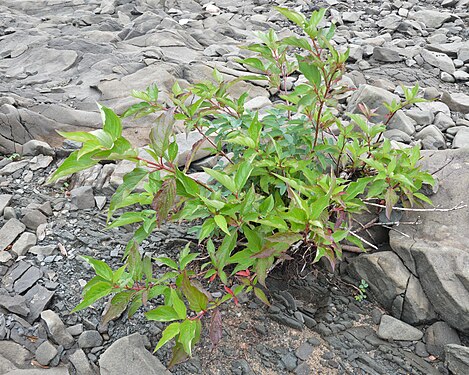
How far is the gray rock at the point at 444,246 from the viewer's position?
2395 mm

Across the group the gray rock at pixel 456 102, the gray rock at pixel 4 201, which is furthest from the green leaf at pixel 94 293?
the gray rock at pixel 456 102

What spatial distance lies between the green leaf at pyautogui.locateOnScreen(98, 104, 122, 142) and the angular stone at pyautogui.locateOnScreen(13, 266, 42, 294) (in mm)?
1160

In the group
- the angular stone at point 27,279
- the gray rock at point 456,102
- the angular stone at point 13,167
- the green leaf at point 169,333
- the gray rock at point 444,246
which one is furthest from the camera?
the gray rock at point 456,102

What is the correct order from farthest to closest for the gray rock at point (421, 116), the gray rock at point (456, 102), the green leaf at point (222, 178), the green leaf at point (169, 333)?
the gray rock at point (456, 102) → the gray rock at point (421, 116) → the green leaf at point (222, 178) → the green leaf at point (169, 333)

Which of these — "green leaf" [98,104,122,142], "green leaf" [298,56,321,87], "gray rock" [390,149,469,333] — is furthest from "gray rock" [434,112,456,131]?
"green leaf" [98,104,122,142]

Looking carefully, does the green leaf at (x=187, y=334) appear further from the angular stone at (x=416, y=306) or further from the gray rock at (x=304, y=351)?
the angular stone at (x=416, y=306)

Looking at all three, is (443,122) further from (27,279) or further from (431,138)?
(27,279)

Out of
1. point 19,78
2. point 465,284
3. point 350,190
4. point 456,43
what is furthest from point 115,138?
point 456,43

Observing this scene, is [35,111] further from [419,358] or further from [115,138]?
[419,358]

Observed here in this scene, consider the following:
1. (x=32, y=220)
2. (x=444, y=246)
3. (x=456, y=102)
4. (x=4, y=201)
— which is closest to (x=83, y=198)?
(x=32, y=220)

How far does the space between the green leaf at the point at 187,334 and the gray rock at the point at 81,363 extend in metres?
0.57

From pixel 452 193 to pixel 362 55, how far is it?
3523mm

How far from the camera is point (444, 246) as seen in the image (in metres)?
2.53

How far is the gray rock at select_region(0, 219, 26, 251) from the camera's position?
2.75 metres
